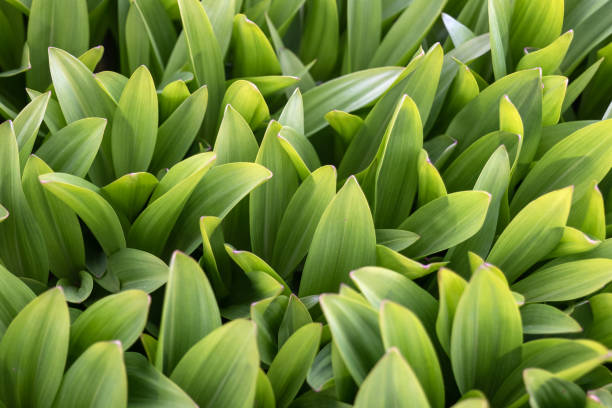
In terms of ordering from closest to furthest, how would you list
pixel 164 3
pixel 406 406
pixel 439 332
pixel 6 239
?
pixel 406 406 < pixel 439 332 < pixel 6 239 < pixel 164 3

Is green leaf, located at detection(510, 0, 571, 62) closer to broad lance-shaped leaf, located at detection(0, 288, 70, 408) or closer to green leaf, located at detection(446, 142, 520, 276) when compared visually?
green leaf, located at detection(446, 142, 520, 276)

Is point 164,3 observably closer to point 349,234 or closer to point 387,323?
point 349,234

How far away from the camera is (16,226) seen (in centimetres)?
79

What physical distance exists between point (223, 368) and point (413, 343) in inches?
7.2

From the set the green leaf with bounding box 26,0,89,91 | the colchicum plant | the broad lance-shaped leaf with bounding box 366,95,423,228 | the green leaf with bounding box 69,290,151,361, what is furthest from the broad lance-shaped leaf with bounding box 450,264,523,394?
the green leaf with bounding box 26,0,89,91

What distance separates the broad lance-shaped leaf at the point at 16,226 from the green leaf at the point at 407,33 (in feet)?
1.88

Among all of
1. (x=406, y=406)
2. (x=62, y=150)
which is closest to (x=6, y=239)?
(x=62, y=150)

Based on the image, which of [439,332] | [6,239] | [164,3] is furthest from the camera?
[164,3]

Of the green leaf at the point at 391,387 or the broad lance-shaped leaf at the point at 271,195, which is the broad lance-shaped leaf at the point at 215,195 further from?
the green leaf at the point at 391,387

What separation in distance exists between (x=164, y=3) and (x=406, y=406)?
0.76 metres

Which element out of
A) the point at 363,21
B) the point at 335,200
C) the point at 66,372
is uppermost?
the point at 363,21

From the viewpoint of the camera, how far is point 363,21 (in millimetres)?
1087

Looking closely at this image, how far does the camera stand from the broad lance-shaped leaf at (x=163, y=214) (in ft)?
2.49

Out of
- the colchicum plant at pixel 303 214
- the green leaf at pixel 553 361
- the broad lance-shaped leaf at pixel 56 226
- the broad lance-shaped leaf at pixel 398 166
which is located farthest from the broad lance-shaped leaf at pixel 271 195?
the green leaf at pixel 553 361
